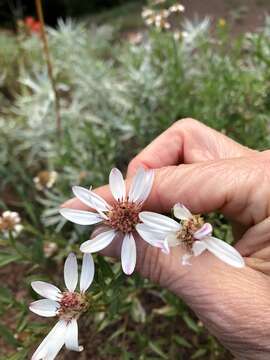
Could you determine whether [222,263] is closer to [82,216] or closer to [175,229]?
[175,229]

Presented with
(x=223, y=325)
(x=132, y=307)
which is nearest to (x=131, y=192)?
(x=223, y=325)

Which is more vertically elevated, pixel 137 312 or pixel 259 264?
pixel 259 264

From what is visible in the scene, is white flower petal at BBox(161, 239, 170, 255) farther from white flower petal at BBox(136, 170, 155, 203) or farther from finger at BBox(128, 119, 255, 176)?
finger at BBox(128, 119, 255, 176)

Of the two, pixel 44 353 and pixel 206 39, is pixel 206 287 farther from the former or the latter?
pixel 206 39

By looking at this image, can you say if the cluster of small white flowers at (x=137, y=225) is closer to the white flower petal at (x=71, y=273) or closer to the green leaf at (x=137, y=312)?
the white flower petal at (x=71, y=273)

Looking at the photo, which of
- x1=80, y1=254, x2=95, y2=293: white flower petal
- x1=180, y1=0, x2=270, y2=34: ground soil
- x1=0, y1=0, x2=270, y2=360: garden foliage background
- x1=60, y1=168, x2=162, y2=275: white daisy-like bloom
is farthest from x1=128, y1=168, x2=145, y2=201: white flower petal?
x1=180, y1=0, x2=270, y2=34: ground soil

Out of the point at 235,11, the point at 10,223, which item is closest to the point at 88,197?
the point at 10,223
